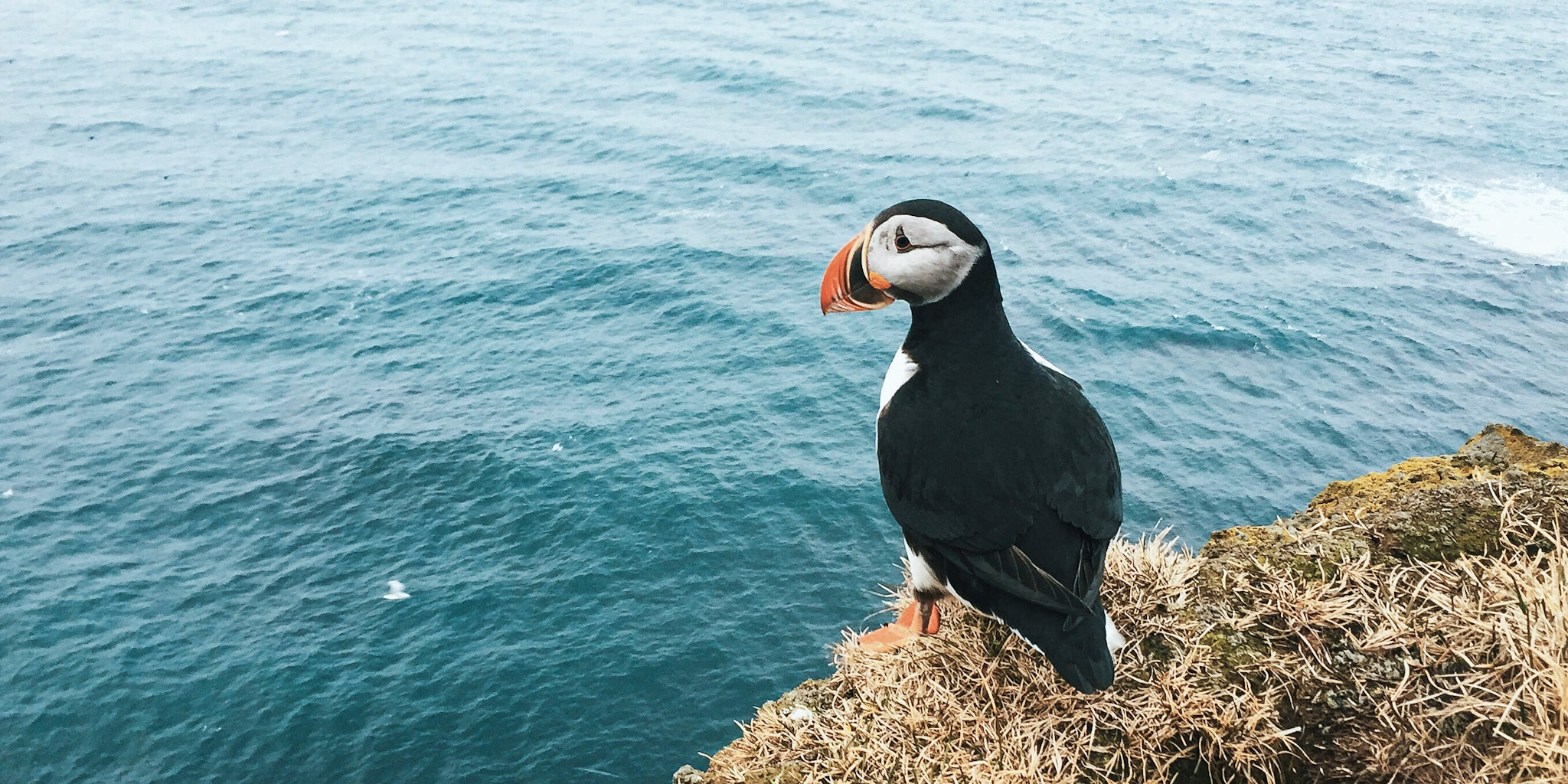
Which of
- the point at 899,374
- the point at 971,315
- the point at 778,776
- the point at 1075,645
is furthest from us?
the point at 899,374

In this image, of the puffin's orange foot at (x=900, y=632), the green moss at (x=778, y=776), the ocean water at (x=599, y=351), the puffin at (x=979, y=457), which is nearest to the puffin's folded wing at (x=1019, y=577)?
the puffin at (x=979, y=457)

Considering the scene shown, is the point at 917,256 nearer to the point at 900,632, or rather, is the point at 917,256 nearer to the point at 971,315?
the point at 971,315

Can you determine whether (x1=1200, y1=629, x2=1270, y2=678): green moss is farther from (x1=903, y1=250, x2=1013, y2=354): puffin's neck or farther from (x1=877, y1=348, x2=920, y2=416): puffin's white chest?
(x1=877, y1=348, x2=920, y2=416): puffin's white chest

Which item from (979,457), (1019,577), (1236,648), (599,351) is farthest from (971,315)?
(599,351)

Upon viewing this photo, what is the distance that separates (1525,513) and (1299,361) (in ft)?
149

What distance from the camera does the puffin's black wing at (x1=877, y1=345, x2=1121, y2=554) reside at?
5.89 metres

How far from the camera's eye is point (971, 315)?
661cm

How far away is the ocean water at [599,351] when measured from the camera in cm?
3325

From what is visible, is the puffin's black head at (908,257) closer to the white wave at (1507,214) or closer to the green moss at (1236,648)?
the green moss at (1236,648)

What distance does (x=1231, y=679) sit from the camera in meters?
5.38

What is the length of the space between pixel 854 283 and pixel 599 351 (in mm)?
42406

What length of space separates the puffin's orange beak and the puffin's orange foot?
6.76 ft

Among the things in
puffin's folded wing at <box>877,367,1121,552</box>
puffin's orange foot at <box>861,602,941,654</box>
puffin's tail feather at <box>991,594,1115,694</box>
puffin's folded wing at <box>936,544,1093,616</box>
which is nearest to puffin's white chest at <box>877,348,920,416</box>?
puffin's folded wing at <box>877,367,1121,552</box>

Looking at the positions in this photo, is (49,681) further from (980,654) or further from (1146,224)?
(1146,224)
